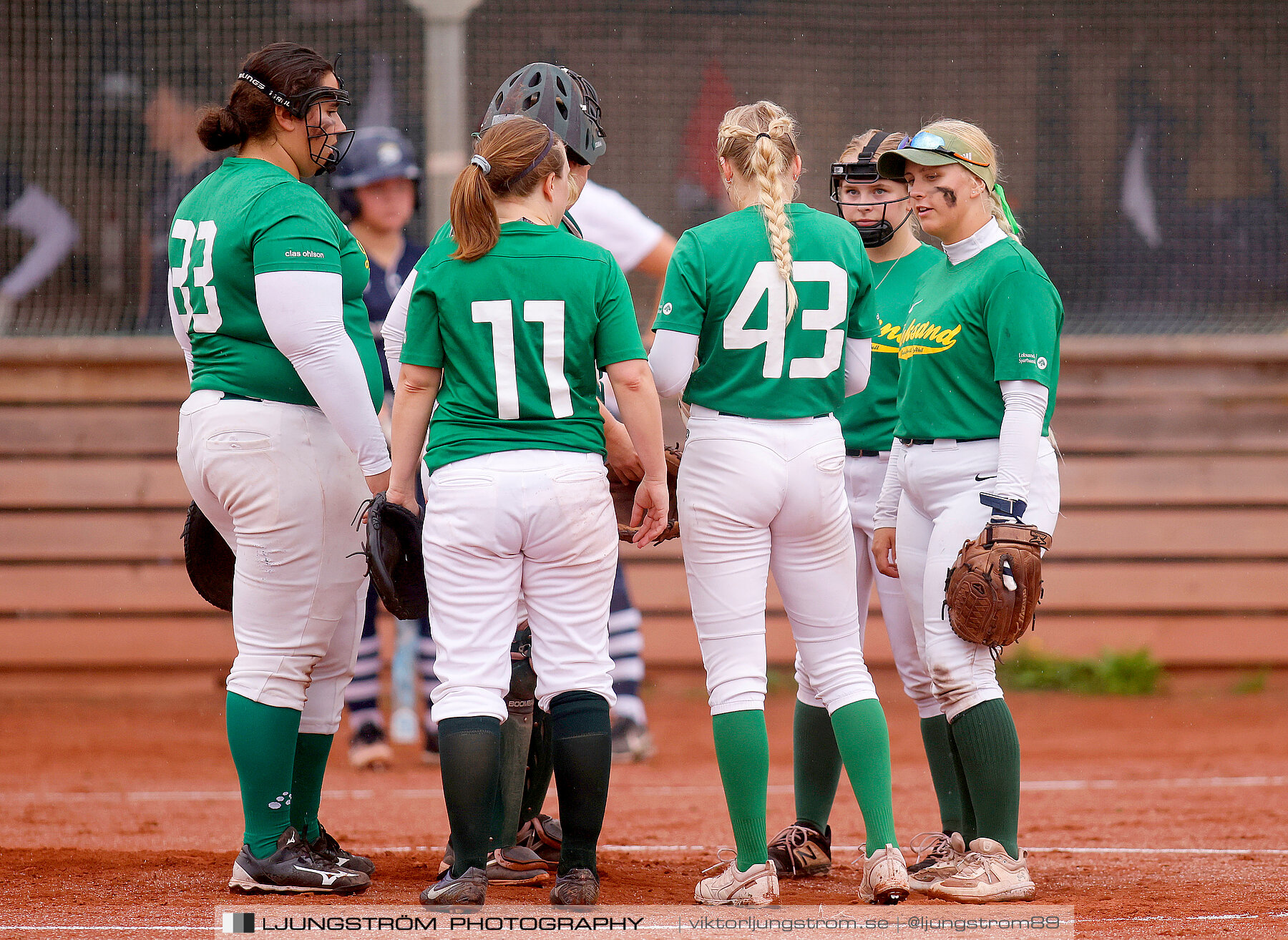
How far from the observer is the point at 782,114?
123 inches

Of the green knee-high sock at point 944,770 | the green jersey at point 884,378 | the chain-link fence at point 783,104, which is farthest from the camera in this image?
the chain-link fence at point 783,104

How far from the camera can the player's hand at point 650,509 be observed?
2961mm

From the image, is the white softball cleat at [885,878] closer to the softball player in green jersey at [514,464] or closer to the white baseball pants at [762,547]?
the white baseball pants at [762,547]

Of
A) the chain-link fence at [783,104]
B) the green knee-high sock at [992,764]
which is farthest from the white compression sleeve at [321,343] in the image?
the chain-link fence at [783,104]

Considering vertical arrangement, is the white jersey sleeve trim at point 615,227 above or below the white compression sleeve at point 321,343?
above

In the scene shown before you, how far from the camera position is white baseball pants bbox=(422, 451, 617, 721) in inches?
109

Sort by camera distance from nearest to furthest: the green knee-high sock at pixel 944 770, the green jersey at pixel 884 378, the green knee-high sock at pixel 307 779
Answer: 1. the green knee-high sock at pixel 307 779
2. the green knee-high sock at pixel 944 770
3. the green jersey at pixel 884 378

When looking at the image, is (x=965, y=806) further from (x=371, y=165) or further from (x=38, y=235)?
(x=38, y=235)

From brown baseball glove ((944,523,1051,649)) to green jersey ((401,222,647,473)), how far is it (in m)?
0.88

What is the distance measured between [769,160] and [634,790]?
2.93 meters

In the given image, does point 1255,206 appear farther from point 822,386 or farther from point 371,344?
point 371,344

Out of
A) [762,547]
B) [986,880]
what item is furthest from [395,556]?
[986,880]

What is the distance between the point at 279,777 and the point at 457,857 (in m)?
0.56

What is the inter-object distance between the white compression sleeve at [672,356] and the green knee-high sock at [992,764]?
3.41ft
